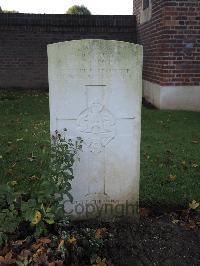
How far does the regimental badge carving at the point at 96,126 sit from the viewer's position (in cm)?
322

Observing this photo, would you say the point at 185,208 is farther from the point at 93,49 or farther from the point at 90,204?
the point at 93,49

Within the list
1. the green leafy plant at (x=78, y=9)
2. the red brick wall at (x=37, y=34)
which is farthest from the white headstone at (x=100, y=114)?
the green leafy plant at (x=78, y=9)

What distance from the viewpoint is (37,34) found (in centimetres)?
1266

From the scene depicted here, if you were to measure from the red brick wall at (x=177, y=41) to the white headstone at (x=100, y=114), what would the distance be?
18.9 ft

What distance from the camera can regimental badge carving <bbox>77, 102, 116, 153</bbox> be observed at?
322cm

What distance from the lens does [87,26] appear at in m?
12.6

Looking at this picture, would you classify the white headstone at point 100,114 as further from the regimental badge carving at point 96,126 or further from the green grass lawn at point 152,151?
the green grass lawn at point 152,151

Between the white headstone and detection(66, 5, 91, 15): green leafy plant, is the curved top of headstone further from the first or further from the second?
detection(66, 5, 91, 15): green leafy plant

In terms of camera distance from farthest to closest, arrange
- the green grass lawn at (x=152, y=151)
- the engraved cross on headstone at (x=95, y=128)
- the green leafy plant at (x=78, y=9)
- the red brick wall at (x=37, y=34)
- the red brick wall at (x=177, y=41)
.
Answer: the green leafy plant at (x=78, y=9) < the red brick wall at (x=37, y=34) < the red brick wall at (x=177, y=41) < the green grass lawn at (x=152, y=151) < the engraved cross on headstone at (x=95, y=128)

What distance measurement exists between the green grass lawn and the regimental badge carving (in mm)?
393

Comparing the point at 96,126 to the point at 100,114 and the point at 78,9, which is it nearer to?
the point at 100,114

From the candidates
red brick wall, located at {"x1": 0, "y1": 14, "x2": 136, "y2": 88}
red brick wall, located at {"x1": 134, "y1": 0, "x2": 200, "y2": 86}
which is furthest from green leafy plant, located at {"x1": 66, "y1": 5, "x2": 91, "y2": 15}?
red brick wall, located at {"x1": 134, "y1": 0, "x2": 200, "y2": 86}

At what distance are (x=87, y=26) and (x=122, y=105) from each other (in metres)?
9.98

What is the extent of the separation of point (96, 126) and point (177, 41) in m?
6.01
